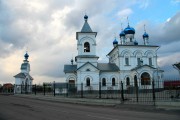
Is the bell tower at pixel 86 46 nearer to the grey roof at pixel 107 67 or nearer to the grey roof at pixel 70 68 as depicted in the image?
the grey roof at pixel 70 68

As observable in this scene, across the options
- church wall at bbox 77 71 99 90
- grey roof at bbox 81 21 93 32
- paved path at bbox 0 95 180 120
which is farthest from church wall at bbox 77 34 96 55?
paved path at bbox 0 95 180 120

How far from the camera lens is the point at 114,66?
153 feet

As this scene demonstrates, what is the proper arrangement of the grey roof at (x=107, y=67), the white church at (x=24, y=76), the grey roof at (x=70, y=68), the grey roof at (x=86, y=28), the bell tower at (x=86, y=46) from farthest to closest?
the white church at (x=24, y=76)
the grey roof at (x=86, y=28)
the grey roof at (x=107, y=67)
the grey roof at (x=70, y=68)
the bell tower at (x=86, y=46)

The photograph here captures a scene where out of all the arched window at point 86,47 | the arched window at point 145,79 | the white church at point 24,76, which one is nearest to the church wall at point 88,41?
the arched window at point 86,47

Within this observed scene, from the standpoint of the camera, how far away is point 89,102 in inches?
853

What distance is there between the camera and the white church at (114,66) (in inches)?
1654

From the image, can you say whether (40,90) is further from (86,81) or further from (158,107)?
(158,107)

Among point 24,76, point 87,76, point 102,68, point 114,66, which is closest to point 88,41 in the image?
point 102,68

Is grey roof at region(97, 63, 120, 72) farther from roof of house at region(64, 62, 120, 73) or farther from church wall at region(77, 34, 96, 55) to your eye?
church wall at region(77, 34, 96, 55)

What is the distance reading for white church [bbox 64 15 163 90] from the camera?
42.0 meters

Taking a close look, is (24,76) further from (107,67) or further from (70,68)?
(107,67)

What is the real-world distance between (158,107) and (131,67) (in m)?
30.1

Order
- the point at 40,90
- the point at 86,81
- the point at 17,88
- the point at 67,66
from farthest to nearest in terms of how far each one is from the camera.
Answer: the point at 67,66
the point at 86,81
the point at 17,88
the point at 40,90

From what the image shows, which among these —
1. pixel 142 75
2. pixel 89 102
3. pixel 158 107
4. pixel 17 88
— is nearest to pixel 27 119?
pixel 158 107
